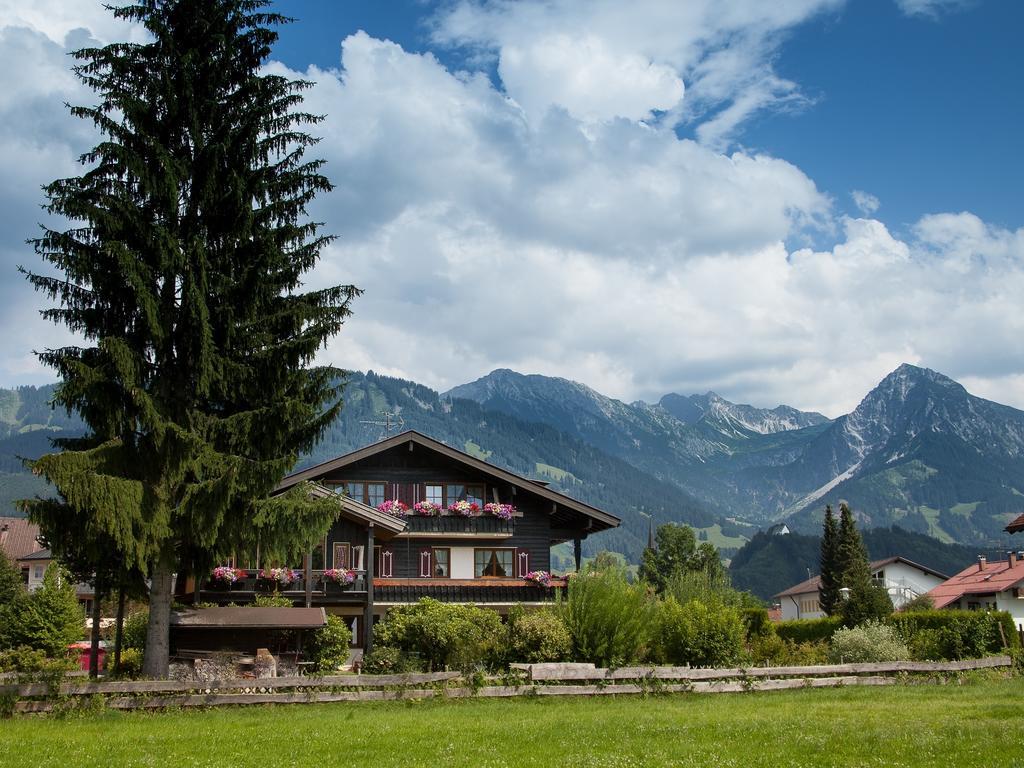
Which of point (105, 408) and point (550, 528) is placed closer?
point (105, 408)

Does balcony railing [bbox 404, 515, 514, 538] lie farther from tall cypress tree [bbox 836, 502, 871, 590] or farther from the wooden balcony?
tall cypress tree [bbox 836, 502, 871, 590]

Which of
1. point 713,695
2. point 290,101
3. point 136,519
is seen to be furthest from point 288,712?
point 290,101

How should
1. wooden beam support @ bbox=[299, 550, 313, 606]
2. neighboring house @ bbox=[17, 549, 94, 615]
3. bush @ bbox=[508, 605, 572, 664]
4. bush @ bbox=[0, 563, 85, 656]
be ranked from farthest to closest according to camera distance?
neighboring house @ bbox=[17, 549, 94, 615], bush @ bbox=[0, 563, 85, 656], wooden beam support @ bbox=[299, 550, 313, 606], bush @ bbox=[508, 605, 572, 664]

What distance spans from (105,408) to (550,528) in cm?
2862

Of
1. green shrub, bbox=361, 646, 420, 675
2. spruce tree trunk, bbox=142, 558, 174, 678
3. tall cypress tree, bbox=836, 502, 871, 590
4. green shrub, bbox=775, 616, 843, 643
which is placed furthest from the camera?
tall cypress tree, bbox=836, 502, 871, 590

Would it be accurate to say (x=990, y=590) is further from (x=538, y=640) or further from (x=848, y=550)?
(x=538, y=640)

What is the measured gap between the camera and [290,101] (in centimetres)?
2527

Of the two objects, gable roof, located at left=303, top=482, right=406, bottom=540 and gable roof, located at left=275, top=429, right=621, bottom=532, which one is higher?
gable roof, located at left=275, top=429, right=621, bottom=532

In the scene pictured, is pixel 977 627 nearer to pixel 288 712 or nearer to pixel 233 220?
pixel 288 712

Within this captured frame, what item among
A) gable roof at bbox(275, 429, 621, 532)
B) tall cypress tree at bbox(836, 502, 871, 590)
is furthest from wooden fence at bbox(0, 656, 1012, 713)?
tall cypress tree at bbox(836, 502, 871, 590)

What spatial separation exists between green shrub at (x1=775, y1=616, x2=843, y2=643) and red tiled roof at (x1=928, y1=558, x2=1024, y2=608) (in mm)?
26410

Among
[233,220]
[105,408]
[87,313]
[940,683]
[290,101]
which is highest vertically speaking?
[290,101]

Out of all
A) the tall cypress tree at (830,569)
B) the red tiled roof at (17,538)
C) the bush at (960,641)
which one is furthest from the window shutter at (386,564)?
the red tiled roof at (17,538)

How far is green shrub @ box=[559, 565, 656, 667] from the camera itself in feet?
86.7
